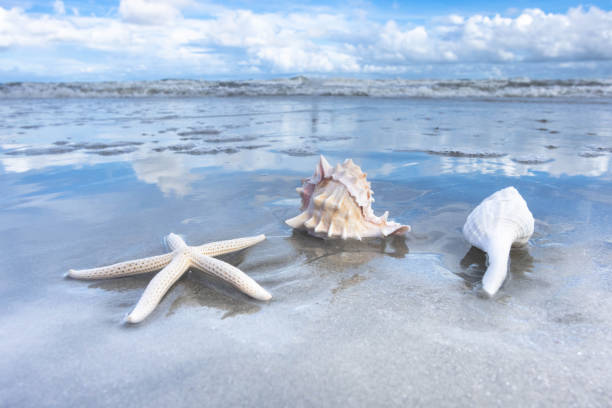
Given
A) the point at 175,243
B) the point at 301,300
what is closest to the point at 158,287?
the point at 175,243

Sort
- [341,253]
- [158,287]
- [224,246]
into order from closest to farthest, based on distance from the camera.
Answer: [158,287] → [224,246] → [341,253]

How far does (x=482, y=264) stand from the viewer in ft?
8.60

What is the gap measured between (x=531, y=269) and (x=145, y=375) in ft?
7.92

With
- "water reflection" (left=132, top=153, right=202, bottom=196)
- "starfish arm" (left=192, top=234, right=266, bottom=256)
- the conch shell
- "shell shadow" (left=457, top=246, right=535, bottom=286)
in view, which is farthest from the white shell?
"water reflection" (left=132, top=153, right=202, bottom=196)

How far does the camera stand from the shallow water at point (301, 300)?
1.56 m

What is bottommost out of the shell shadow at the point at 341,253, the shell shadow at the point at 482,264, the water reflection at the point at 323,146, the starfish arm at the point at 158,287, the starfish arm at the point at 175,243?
the shell shadow at the point at 341,253

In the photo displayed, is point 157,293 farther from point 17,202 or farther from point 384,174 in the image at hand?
point 384,174

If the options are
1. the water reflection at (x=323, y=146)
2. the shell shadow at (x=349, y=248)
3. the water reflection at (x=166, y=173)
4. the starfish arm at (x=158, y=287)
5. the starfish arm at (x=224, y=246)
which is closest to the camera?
the starfish arm at (x=158, y=287)

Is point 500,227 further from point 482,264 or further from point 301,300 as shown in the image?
point 301,300

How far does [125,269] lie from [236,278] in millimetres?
785

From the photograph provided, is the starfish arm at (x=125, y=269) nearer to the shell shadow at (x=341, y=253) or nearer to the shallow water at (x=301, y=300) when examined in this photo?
the shallow water at (x=301, y=300)

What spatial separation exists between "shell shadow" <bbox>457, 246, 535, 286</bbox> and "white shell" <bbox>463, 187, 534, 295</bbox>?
0.09m

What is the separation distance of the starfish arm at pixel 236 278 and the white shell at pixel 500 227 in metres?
1.44

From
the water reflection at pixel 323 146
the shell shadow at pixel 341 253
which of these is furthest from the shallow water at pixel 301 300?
the water reflection at pixel 323 146
